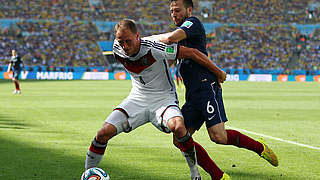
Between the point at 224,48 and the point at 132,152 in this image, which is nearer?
the point at 132,152

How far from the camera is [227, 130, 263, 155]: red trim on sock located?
582 centimetres

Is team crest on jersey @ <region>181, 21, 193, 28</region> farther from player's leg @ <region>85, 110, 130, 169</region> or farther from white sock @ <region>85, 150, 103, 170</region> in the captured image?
white sock @ <region>85, 150, 103, 170</region>

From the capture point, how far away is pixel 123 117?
5.41m

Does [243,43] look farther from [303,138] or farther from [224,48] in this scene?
[303,138]

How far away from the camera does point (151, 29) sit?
53594mm

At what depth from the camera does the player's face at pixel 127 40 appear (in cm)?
510

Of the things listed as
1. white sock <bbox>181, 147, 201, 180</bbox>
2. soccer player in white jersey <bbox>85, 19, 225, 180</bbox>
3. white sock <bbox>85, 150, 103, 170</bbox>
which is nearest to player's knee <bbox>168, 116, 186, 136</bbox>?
soccer player in white jersey <bbox>85, 19, 225, 180</bbox>

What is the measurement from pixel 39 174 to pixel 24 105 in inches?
446

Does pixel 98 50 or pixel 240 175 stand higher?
pixel 240 175

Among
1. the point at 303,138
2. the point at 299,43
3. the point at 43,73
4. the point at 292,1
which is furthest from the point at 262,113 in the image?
the point at 292,1

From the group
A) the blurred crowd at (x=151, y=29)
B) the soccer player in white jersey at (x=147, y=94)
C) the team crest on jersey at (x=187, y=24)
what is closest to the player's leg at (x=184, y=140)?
the soccer player in white jersey at (x=147, y=94)

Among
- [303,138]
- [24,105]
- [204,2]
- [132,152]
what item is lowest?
[204,2]

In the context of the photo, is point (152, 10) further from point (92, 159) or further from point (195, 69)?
point (92, 159)

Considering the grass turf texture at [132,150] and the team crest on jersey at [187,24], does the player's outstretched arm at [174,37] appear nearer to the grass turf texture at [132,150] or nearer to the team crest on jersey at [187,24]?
the team crest on jersey at [187,24]
